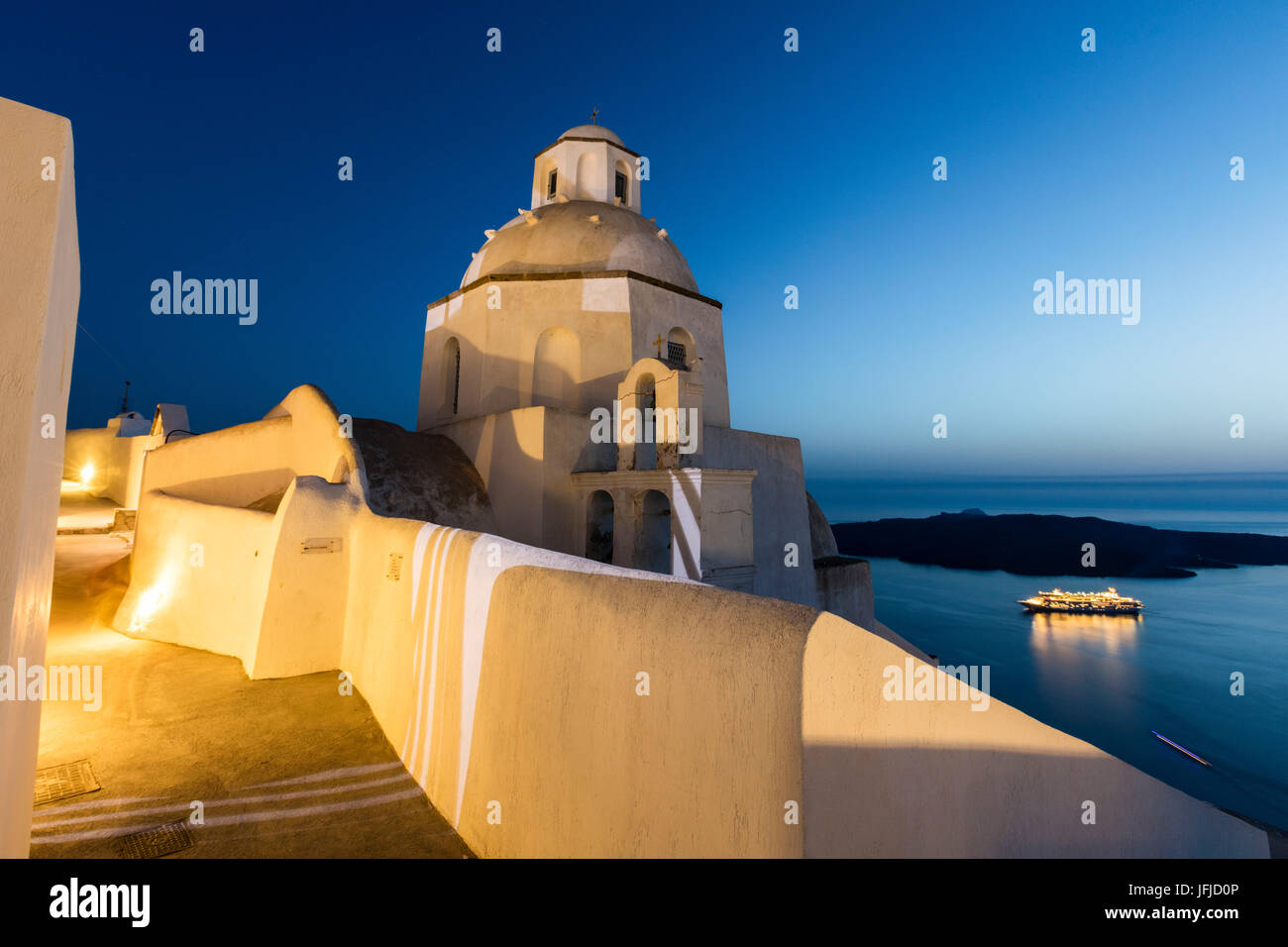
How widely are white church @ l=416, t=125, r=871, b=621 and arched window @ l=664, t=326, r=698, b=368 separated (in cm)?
4

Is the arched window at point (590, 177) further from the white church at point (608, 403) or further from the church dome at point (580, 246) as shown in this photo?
the church dome at point (580, 246)

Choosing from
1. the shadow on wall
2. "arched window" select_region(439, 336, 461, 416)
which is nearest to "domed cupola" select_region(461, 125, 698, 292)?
"arched window" select_region(439, 336, 461, 416)

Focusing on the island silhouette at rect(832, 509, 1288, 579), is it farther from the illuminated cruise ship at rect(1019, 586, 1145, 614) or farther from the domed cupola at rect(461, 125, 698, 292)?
the domed cupola at rect(461, 125, 698, 292)

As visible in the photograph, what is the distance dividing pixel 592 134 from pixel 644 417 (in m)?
12.2

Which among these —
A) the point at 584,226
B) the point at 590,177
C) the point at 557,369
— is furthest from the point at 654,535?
the point at 590,177

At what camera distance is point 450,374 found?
1558 centimetres

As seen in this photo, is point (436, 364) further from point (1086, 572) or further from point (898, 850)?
point (1086, 572)

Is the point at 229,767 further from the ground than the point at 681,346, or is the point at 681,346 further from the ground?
the point at 681,346

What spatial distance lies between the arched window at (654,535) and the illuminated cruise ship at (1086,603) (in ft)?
151

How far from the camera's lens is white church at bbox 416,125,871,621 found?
34.1 ft

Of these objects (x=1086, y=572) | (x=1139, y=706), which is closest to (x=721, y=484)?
(x=1139, y=706)

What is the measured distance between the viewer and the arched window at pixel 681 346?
1536 cm

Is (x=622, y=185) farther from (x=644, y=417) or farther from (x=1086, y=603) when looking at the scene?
(x=1086, y=603)
